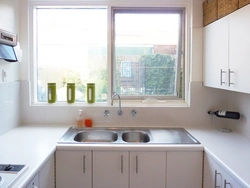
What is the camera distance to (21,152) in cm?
173

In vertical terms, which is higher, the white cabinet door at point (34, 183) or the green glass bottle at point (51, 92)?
the green glass bottle at point (51, 92)

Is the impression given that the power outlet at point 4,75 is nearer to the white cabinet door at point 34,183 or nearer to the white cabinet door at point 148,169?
the white cabinet door at point 34,183

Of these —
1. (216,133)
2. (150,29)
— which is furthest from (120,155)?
(150,29)

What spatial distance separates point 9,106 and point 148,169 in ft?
4.74

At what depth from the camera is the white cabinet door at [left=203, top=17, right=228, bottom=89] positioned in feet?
6.61

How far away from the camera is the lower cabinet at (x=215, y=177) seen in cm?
149

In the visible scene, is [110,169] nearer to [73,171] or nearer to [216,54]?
[73,171]

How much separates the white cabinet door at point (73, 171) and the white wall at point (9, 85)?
2.22ft

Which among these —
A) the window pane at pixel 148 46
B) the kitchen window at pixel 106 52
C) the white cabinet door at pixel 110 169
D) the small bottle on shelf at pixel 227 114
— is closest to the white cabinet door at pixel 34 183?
the white cabinet door at pixel 110 169

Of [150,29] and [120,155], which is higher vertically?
[150,29]

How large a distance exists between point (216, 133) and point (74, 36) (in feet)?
5.97

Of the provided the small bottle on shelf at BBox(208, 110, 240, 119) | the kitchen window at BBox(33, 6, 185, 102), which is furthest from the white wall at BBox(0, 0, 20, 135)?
the small bottle on shelf at BBox(208, 110, 240, 119)

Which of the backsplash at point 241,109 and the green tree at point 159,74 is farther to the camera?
the green tree at point 159,74

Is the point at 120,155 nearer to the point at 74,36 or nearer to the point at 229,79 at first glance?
the point at 229,79
